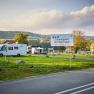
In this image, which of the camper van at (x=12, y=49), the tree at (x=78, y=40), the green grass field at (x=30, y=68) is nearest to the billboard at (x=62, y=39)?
the green grass field at (x=30, y=68)

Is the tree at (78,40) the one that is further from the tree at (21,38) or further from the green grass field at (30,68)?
the green grass field at (30,68)

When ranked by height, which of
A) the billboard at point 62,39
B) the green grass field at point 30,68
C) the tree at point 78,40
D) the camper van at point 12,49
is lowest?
the green grass field at point 30,68

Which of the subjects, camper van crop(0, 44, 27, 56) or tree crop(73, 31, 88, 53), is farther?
tree crop(73, 31, 88, 53)

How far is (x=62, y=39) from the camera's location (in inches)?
1545

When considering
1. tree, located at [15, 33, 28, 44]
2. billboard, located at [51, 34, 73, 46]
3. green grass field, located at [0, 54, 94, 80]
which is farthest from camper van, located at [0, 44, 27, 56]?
tree, located at [15, 33, 28, 44]

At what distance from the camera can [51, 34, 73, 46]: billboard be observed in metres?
38.7

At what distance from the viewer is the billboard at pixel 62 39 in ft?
127

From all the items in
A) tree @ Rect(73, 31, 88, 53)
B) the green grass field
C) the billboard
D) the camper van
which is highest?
tree @ Rect(73, 31, 88, 53)

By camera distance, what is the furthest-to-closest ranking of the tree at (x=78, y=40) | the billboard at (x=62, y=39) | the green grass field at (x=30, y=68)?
the tree at (x=78, y=40)
the billboard at (x=62, y=39)
the green grass field at (x=30, y=68)

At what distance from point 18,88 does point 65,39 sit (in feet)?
70.5

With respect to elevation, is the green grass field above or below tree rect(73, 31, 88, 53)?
below

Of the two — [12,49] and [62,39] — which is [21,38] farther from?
[62,39]

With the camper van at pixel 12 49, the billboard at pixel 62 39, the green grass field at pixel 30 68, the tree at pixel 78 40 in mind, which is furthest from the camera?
the tree at pixel 78 40

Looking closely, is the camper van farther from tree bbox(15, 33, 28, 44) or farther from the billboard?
tree bbox(15, 33, 28, 44)
